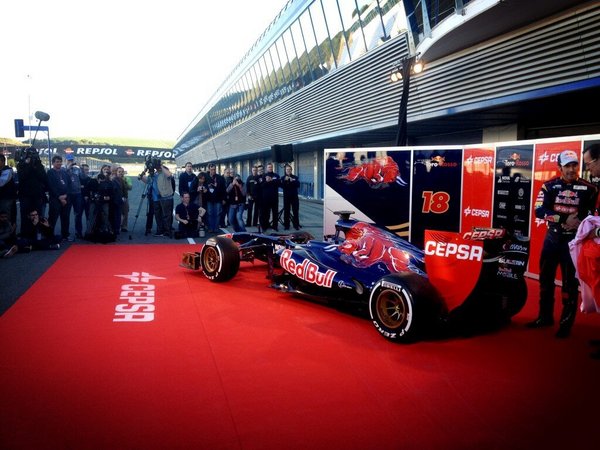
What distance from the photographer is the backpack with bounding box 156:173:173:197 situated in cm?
1149

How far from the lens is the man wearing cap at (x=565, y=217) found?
477 centimetres

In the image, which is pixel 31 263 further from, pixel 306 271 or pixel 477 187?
pixel 477 187

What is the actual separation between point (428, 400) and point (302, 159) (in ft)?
81.3

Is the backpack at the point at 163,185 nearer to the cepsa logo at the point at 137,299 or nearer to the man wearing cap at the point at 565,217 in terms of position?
the cepsa logo at the point at 137,299

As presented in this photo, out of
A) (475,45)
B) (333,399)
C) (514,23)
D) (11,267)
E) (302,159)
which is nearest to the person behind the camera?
(333,399)

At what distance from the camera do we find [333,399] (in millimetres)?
3443

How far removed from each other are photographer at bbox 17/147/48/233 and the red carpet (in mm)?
4425

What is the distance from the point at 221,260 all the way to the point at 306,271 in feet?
5.00

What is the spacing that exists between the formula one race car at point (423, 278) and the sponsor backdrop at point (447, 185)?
1.79 meters

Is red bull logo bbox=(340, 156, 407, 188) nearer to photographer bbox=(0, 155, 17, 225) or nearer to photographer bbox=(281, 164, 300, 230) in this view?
photographer bbox=(281, 164, 300, 230)

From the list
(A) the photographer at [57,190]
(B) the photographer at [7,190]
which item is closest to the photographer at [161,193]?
(A) the photographer at [57,190]

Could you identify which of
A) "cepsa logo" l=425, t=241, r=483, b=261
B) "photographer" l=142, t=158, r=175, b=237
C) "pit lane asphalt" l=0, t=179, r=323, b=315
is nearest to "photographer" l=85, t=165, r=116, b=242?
"pit lane asphalt" l=0, t=179, r=323, b=315

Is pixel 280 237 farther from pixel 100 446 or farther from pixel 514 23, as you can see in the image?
pixel 514 23

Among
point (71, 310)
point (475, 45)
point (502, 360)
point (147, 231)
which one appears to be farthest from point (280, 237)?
point (475, 45)
